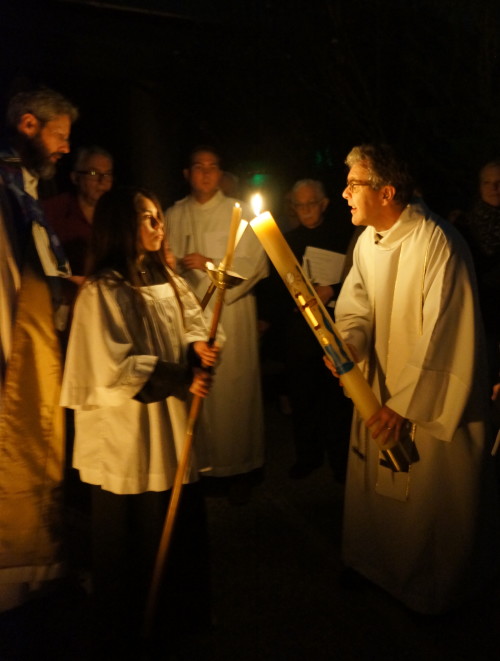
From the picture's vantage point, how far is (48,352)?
3.10 metres

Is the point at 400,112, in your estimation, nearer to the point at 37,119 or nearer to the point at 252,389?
the point at 252,389

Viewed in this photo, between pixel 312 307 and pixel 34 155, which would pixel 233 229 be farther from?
pixel 34 155

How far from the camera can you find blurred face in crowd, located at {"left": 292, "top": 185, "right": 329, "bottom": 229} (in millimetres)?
5453

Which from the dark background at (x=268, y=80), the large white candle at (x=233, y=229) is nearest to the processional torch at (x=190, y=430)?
the large white candle at (x=233, y=229)

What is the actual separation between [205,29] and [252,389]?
5535 millimetres

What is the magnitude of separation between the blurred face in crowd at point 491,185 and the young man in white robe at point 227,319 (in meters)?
1.62

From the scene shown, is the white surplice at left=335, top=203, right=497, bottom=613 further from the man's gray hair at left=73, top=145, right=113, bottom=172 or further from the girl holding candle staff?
the man's gray hair at left=73, top=145, right=113, bottom=172

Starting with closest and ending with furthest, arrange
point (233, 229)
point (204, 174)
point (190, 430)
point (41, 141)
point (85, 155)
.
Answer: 1. point (233, 229)
2. point (190, 430)
3. point (41, 141)
4. point (85, 155)
5. point (204, 174)

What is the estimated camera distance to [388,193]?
3242 millimetres

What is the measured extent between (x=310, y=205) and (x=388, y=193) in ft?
7.39

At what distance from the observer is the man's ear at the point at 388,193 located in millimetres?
3236

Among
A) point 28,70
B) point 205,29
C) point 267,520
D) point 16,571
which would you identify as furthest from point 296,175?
point 16,571

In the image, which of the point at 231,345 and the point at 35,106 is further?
the point at 231,345

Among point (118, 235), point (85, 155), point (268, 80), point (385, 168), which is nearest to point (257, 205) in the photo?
point (118, 235)
